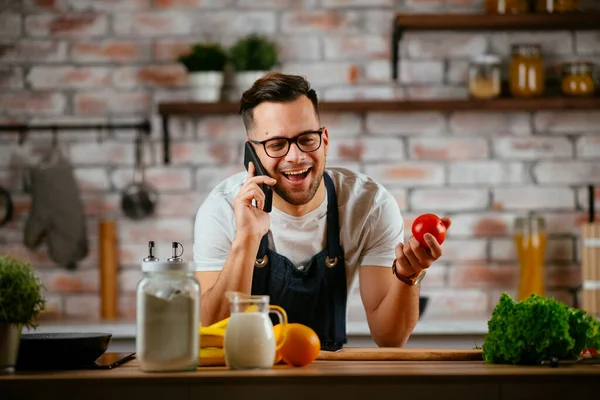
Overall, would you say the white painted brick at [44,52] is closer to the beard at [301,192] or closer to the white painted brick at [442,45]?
the white painted brick at [442,45]

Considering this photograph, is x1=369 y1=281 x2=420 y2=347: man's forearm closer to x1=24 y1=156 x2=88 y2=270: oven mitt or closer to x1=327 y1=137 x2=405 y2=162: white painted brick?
x1=327 y1=137 x2=405 y2=162: white painted brick

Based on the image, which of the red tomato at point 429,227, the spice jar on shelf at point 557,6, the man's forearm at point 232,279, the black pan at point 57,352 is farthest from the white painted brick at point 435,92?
the black pan at point 57,352

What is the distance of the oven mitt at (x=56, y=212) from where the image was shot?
3.62 m

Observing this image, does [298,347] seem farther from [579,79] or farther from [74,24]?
[74,24]

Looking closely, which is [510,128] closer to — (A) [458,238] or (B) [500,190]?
(B) [500,190]

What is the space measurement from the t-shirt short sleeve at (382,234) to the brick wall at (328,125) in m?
1.17

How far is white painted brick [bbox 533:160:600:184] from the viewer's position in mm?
3678

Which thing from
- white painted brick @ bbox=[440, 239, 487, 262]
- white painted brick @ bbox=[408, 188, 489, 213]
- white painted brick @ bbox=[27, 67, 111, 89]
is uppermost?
white painted brick @ bbox=[27, 67, 111, 89]

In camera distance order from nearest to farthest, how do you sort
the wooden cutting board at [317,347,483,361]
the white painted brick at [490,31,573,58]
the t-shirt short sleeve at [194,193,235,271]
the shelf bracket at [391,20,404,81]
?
the wooden cutting board at [317,347,483,361] < the t-shirt short sleeve at [194,193,235,271] < the shelf bracket at [391,20,404,81] < the white painted brick at [490,31,573,58]

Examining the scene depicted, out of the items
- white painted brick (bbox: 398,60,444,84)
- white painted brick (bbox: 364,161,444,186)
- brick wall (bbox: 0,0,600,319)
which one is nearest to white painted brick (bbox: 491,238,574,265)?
brick wall (bbox: 0,0,600,319)

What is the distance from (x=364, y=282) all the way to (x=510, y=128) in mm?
1535

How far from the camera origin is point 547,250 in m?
3.68

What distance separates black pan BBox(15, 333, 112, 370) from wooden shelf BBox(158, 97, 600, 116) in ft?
6.57

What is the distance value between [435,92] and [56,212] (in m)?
1.64
